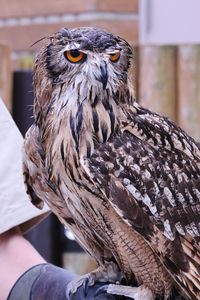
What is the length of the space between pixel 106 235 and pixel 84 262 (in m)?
1.95

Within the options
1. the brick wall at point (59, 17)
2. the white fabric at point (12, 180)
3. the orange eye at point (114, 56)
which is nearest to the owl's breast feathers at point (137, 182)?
the orange eye at point (114, 56)

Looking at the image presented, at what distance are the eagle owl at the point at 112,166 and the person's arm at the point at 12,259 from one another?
1.16 ft

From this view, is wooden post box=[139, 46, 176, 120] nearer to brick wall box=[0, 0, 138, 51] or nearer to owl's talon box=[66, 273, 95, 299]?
owl's talon box=[66, 273, 95, 299]

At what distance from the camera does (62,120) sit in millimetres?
2934

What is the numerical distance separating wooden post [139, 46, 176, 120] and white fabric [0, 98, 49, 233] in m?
1.41

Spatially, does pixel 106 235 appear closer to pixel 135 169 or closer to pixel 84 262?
pixel 135 169

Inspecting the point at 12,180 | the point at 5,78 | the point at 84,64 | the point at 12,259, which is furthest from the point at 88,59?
the point at 5,78

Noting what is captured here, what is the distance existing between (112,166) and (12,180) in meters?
0.71

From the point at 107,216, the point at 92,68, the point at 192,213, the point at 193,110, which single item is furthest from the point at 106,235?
the point at 193,110

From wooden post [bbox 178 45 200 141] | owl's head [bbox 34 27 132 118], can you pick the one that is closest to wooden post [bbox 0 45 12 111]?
wooden post [bbox 178 45 200 141]

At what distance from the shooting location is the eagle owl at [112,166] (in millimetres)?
2834

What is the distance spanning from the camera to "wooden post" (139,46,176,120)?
4707mm

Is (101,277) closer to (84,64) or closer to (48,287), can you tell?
(48,287)

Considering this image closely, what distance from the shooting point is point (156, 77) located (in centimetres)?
471
